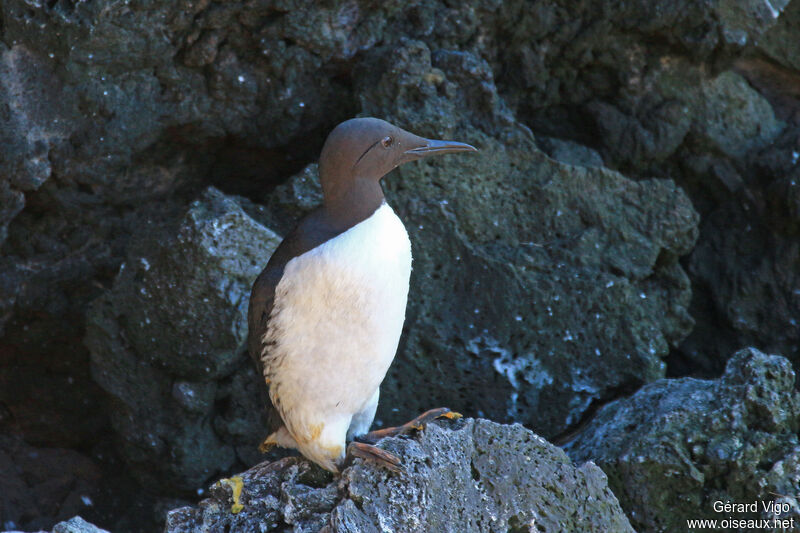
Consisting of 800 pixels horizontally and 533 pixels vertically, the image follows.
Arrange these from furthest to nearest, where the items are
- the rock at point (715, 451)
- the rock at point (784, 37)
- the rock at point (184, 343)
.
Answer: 1. the rock at point (784, 37)
2. the rock at point (184, 343)
3. the rock at point (715, 451)

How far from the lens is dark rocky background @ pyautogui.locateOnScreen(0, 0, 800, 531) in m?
4.70

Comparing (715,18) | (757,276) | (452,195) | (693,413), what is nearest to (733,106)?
(715,18)

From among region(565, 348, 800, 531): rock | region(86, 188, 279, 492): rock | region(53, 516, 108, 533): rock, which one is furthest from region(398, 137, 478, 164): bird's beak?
region(53, 516, 108, 533): rock

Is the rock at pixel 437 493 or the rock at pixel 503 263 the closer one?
the rock at pixel 437 493

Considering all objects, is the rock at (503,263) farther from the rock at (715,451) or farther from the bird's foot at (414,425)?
the bird's foot at (414,425)

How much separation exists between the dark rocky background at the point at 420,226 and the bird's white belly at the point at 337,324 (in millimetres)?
1252

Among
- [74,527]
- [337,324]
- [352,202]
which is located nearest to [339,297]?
[337,324]

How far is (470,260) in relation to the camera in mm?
4938

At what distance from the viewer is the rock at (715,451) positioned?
3.93 m

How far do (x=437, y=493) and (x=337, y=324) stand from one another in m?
0.73

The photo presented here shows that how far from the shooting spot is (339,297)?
3379mm

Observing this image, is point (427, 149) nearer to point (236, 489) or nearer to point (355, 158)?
point (355, 158)

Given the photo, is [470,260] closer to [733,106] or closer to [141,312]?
[141,312]

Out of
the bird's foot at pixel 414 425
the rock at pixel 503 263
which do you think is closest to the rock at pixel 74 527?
the bird's foot at pixel 414 425
